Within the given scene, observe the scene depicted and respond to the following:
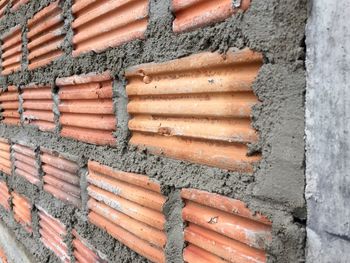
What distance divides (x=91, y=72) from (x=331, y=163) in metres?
0.74

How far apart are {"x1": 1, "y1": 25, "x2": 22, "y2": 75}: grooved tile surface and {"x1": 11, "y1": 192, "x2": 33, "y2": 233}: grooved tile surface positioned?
1.89 feet

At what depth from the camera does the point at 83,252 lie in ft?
4.22

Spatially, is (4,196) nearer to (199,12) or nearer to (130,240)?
(130,240)

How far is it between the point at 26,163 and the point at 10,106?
284 millimetres

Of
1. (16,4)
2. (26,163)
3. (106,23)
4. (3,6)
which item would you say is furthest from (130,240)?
(3,6)

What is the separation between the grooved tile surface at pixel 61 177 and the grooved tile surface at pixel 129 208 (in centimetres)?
10

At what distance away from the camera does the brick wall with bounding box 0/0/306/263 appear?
601 millimetres

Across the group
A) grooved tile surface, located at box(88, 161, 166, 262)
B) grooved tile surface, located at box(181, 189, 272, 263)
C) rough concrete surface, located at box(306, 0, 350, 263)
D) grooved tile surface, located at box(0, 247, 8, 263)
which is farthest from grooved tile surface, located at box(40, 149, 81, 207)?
grooved tile surface, located at box(0, 247, 8, 263)

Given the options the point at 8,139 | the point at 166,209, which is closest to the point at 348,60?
the point at 166,209

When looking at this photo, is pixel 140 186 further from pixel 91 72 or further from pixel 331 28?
pixel 331 28

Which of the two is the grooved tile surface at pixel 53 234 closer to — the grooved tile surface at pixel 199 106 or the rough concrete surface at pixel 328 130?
the grooved tile surface at pixel 199 106

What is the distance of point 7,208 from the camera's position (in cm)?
204

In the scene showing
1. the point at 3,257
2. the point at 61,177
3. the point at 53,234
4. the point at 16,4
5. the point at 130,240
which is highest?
the point at 16,4

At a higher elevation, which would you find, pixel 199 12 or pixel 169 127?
pixel 199 12
